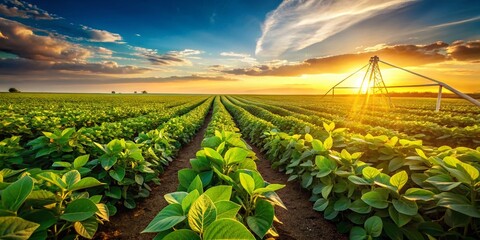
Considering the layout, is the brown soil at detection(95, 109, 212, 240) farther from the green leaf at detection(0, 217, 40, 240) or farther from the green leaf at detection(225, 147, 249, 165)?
the green leaf at detection(0, 217, 40, 240)

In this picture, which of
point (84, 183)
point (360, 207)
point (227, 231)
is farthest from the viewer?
point (360, 207)

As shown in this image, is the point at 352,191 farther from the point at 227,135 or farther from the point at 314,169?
the point at 227,135

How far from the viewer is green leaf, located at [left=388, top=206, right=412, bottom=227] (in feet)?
6.48

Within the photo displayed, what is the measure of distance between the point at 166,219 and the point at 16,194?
0.86m

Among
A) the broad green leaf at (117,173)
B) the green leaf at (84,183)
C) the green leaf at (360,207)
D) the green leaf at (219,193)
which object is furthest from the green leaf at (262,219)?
the broad green leaf at (117,173)

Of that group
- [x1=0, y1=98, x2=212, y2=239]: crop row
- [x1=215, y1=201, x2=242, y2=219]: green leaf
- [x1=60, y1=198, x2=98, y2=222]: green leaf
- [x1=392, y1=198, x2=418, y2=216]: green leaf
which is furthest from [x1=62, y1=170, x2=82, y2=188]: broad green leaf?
[x1=392, y1=198, x2=418, y2=216]: green leaf

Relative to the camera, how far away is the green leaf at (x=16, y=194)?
4.02 ft

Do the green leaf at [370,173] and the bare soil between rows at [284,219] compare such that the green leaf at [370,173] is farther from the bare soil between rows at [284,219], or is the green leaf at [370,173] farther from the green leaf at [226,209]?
the green leaf at [226,209]

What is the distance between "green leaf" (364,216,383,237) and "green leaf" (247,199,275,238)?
1273mm

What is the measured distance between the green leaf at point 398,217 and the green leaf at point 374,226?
11cm

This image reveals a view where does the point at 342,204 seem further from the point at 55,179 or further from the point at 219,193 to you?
the point at 55,179

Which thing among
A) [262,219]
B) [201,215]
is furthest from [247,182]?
[201,215]

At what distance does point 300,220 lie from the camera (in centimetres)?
363

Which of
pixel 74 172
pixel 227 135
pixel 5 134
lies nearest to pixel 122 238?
pixel 74 172
